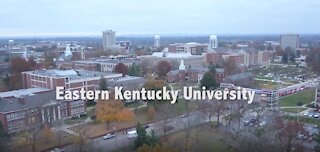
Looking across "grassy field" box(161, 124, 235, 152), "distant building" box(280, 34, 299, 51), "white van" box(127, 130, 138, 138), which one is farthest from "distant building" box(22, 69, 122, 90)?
"distant building" box(280, 34, 299, 51)

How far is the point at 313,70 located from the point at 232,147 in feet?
83.3

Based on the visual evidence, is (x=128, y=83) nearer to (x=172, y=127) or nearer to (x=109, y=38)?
(x=172, y=127)

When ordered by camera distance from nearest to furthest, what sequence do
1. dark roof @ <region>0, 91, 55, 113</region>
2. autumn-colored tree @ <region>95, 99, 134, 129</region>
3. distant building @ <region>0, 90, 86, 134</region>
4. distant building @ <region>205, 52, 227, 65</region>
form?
distant building @ <region>0, 90, 86, 134</region> → dark roof @ <region>0, 91, 55, 113</region> → autumn-colored tree @ <region>95, 99, 134, 129</region> → distant building @ <region>205, 52, 227, 65</region>

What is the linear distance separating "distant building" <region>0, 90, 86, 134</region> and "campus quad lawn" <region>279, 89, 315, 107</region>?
13374 millimetres

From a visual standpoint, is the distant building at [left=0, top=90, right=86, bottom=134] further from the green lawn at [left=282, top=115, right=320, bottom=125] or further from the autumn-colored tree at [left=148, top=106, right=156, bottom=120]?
the green lawn at [left=282, top=115, right=320, bottom=125]

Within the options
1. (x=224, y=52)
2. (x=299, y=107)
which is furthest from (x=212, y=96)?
(x=224, y=52)

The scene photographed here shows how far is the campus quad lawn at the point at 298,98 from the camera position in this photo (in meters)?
22.0

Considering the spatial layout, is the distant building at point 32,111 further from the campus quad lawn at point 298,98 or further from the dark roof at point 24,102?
the campus quad lawn at point 298,98

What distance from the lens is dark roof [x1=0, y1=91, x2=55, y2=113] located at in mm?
16344

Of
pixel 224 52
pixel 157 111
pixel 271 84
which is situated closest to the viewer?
pixel 157 111

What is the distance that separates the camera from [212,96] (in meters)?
20.4

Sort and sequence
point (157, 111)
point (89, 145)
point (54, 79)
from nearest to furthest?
point (89, 145)
point (157, 111)
point (54, 79)

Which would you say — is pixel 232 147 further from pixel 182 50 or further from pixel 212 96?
pixel 182 50

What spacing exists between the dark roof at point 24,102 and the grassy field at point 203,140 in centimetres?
694
